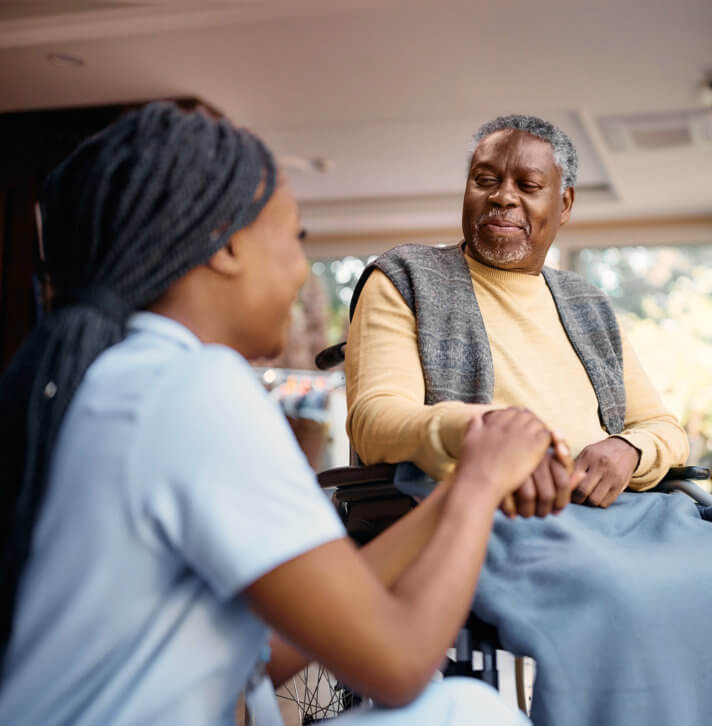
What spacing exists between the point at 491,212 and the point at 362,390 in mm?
517

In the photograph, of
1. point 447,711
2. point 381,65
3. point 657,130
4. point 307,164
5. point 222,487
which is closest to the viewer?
point 222,487

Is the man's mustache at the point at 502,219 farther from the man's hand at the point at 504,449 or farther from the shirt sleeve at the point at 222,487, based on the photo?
the shirt sleeve at the point at 222,487

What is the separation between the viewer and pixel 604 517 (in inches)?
53.6

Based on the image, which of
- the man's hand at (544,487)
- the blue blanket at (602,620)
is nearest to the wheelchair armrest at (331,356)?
the blue blanket at (602,620)

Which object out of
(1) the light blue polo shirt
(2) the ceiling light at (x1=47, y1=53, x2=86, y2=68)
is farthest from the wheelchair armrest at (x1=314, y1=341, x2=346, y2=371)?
(2) the ceiling light at (x1=47, y1=53, x2=86, y2=68)

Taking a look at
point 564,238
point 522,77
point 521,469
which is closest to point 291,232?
point 521,469

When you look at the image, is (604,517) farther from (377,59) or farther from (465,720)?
(377,59)

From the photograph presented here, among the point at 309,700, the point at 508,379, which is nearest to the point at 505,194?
the point at 508,379

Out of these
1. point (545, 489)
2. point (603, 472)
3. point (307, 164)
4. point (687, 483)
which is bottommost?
point (307, 164)

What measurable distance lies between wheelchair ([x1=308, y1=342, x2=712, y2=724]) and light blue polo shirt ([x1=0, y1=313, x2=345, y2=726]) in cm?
58

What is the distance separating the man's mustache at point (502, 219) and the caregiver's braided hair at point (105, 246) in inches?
39.8

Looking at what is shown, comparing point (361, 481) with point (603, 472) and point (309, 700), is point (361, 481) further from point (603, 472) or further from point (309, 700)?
point (309, 700)

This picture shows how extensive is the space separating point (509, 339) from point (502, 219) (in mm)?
264

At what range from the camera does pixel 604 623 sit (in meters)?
1.11
